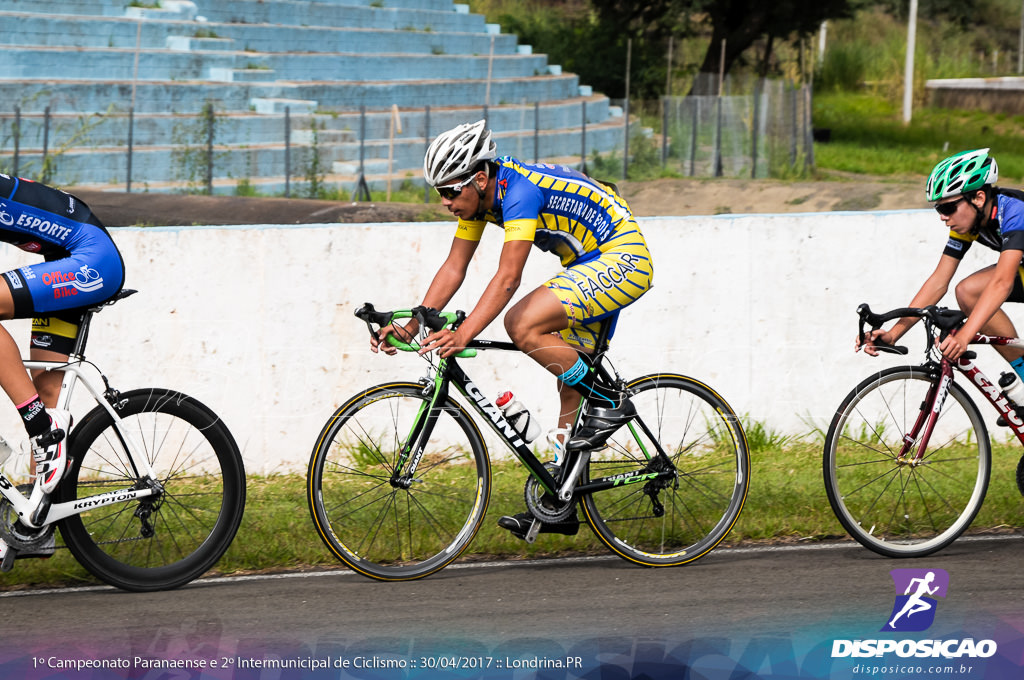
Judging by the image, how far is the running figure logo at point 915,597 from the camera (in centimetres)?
432

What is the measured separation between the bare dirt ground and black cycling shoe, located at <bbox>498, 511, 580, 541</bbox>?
761 centimetres

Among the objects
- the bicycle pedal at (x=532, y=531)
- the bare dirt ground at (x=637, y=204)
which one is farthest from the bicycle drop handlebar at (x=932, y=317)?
the bare dirt ground at (x=637, y=204)

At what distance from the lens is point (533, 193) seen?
4.79 metres

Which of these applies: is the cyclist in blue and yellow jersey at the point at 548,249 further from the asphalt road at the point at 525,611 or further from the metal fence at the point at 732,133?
the metal fence at the point at 732,133

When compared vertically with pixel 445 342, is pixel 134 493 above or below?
below

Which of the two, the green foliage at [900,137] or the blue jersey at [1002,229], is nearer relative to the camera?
the blue jersey at [1002,229]

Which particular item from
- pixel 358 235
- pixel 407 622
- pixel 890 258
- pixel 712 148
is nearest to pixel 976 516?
pixel 890 258

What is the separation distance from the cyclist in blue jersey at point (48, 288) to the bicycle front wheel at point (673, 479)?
2.17 metres

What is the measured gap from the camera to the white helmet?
4773 mm

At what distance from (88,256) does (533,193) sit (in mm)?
1802

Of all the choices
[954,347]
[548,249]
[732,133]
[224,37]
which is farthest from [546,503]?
[224,37]

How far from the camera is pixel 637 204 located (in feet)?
67.1

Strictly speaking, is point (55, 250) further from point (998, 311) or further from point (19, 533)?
point (998, 311)

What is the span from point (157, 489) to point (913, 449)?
334 centimetres
